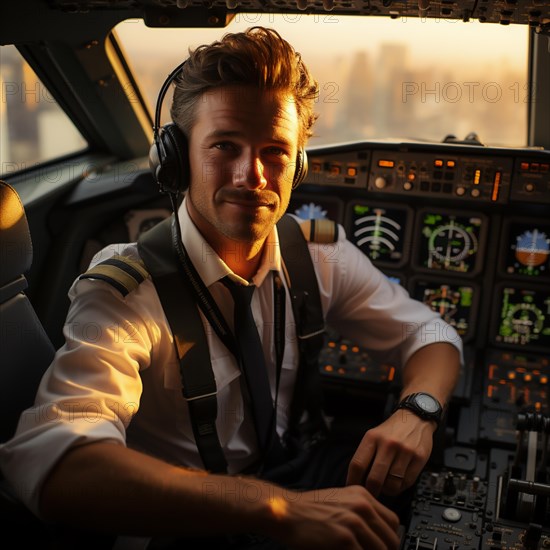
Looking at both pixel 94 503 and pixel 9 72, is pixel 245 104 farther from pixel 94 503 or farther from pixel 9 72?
pixel 9 72

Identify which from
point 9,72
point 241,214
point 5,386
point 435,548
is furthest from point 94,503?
point 9,72

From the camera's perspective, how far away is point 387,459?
1.31 meters

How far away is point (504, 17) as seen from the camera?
135cm

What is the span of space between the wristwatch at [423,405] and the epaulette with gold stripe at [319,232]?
0.48 metres

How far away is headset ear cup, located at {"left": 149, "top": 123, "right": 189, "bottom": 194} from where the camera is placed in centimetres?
143

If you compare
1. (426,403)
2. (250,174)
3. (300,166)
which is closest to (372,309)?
(426,403)

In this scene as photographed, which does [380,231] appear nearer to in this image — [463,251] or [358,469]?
[463,251]

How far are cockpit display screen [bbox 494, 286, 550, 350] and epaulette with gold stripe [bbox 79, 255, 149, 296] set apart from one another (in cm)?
152

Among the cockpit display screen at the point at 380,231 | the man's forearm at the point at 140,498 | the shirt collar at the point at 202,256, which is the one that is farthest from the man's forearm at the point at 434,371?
the cockpit display screen at the point at 380,231

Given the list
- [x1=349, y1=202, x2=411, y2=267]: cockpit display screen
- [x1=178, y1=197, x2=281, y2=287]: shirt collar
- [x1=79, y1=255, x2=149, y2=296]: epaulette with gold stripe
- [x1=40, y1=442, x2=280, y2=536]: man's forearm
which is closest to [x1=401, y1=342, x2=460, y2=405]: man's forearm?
[x1=178, y1=197, x2=281, y2=287]: shirt collar

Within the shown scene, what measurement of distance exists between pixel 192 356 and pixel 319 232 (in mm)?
567

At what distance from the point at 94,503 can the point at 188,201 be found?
74 cm

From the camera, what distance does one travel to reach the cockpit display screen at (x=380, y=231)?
7.98 feet

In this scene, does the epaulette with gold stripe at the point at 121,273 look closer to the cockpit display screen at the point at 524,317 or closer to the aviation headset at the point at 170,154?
the aviation headset at the point at 170,154
